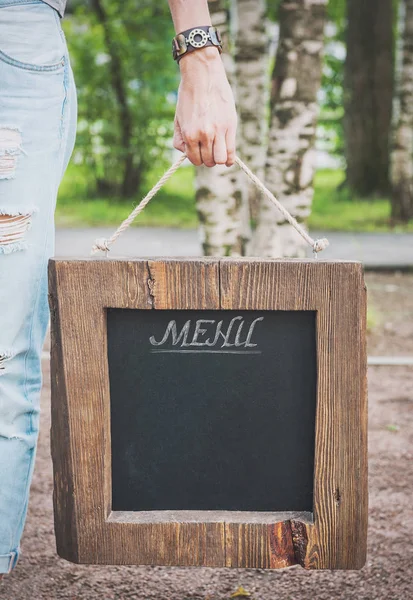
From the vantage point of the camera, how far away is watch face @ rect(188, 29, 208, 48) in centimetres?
190

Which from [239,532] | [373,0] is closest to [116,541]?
[239,532]

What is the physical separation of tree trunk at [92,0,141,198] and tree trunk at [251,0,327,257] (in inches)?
469

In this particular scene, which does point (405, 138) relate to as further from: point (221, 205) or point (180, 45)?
point (180, 45)

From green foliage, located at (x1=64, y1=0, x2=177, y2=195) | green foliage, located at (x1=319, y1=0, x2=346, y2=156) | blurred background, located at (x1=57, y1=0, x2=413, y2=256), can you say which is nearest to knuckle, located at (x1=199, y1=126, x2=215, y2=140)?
blurred background, located at (x1=57, y1=0, x2=413, y2=256)

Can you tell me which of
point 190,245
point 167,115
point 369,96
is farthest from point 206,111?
point 167,115

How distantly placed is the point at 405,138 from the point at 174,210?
5.68 meters

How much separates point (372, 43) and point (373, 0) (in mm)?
799

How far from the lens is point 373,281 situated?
8.25 m

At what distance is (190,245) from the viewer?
10625 mm

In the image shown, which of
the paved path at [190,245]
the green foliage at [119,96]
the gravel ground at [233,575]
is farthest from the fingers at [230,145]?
the green foliage at [119,96]

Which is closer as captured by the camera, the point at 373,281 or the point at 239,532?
the point at 239,532

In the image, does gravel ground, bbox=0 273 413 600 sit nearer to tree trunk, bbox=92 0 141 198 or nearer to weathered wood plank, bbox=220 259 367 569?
weathered wood plank, bbox=220 259 367 569

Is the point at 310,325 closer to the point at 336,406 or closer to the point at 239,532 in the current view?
the point at 336,406

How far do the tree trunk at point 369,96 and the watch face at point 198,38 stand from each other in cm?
1559
